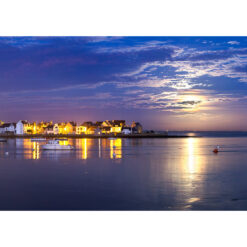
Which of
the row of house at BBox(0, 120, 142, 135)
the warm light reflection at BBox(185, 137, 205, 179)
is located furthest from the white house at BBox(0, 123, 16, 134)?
the warm light reflection at BBox(185, 137, 205, 179)

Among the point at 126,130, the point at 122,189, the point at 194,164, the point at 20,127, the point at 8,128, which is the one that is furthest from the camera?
the point at 8,128

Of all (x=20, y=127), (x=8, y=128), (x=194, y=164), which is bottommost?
(x=194, y=164)

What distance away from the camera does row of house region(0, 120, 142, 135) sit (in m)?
122

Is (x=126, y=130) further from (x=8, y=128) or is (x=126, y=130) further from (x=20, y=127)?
(x=8, y=128)

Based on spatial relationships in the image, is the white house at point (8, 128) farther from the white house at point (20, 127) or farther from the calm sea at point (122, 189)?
the calm sea at point (122, 189)

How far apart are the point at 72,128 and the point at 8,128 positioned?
79.3 ft

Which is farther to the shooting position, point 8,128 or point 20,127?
point 8,128

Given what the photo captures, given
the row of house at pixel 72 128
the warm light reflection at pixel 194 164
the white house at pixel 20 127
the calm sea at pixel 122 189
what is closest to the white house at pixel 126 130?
the row of house at pixel 72 128

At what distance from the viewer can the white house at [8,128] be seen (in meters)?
124

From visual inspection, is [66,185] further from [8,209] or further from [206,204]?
[206,204]

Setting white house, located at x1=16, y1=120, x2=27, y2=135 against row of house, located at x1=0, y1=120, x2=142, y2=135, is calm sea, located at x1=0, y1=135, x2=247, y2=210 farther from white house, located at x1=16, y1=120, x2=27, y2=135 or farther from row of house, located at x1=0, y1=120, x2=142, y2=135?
white house, located at x1=16, y1=120, x2=27, y2=135

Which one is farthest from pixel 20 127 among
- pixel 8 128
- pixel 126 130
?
pixel 126 130

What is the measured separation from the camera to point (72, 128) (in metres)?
128

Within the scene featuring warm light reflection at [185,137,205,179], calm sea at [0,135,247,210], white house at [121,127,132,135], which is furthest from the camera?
white house at [121,127,132,135]
